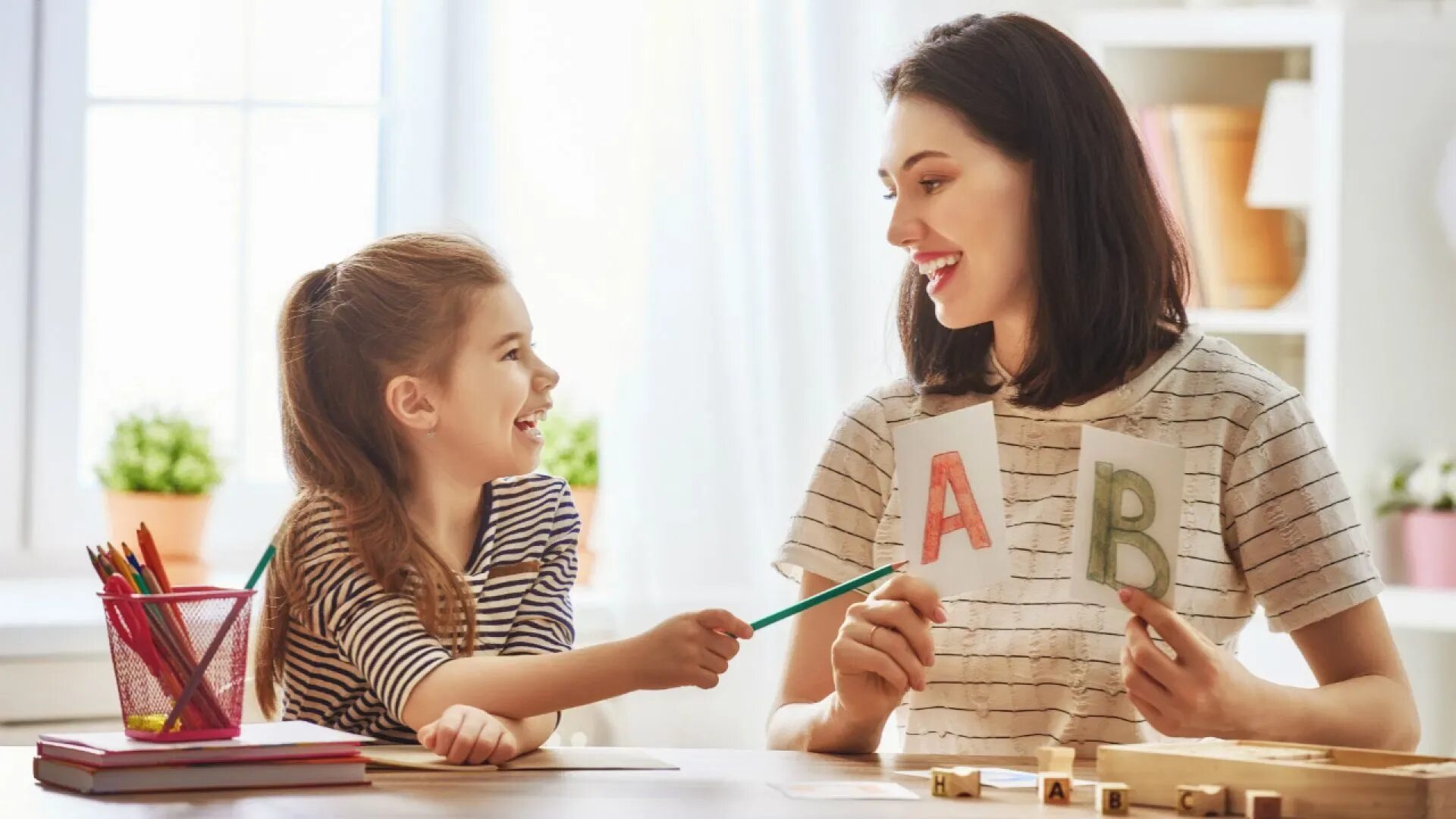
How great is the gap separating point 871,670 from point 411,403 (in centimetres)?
56

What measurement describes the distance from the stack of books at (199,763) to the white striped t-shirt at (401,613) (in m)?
0.23

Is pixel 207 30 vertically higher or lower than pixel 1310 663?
higher

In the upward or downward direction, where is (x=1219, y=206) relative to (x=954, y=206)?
upward

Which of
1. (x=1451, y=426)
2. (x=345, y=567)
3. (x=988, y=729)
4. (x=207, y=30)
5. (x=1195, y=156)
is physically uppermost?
(x=207, y=30)

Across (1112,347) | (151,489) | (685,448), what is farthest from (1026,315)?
(151,489)

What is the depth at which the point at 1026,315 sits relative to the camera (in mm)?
1650

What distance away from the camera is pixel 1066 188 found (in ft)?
5.16

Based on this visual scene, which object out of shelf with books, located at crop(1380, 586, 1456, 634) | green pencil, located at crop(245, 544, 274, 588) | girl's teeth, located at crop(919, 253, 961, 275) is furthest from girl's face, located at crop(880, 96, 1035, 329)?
shelf with books, located at crop(1380, 586, 1456, 634)

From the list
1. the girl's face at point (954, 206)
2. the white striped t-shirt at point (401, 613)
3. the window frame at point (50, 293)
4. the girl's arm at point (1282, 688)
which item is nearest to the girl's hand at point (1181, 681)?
the girl's arm at point (1282, 688)

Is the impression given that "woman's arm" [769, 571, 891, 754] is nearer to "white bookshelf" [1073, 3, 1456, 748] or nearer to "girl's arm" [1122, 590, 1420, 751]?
"girl's arm" [1122, 590, 1420, 751]

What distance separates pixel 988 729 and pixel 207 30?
1917 millimetres

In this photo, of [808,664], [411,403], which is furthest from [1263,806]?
[411,403]

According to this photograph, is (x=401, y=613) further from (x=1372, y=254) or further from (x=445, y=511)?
(x=1372, y=254)

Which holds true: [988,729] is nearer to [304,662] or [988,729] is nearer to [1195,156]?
[304,662]
